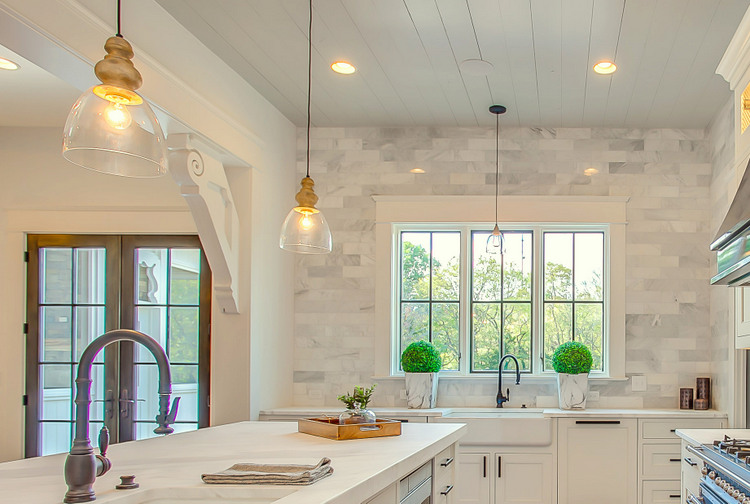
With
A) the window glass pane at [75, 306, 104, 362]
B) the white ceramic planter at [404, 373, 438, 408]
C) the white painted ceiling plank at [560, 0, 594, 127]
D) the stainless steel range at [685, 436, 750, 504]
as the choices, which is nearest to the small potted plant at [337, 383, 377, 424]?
the stainless steel range at [685, 436, 750, 504]

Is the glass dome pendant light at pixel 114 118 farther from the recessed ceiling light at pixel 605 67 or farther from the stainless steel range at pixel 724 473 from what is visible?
the recessed ceiling light at pixel 605 67

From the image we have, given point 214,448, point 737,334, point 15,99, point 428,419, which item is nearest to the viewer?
point 214,448

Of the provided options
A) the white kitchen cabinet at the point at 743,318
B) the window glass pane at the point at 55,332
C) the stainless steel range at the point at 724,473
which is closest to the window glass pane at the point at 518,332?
the white kitchen cabinet at the point at 743,318

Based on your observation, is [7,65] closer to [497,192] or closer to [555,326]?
[497,192]

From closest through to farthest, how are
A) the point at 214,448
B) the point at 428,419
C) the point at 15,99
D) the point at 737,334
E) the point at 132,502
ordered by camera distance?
the point at 132,502 < the point at 214,448 < the point at 737,334 < the point at 15,99 < the point at 428,419

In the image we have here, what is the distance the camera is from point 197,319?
514cm

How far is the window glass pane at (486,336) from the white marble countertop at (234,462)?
7.35ft

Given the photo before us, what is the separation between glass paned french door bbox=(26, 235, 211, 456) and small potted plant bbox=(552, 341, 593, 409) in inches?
96.1

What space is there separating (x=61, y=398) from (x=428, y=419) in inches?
99.6

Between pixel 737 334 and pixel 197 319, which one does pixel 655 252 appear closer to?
pixel 737 334

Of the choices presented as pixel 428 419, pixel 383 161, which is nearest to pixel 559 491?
pixel 428 419

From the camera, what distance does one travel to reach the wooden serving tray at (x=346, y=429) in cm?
304

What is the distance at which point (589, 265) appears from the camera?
5.67m

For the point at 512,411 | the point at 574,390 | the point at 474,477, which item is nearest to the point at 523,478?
the point at 474,477
